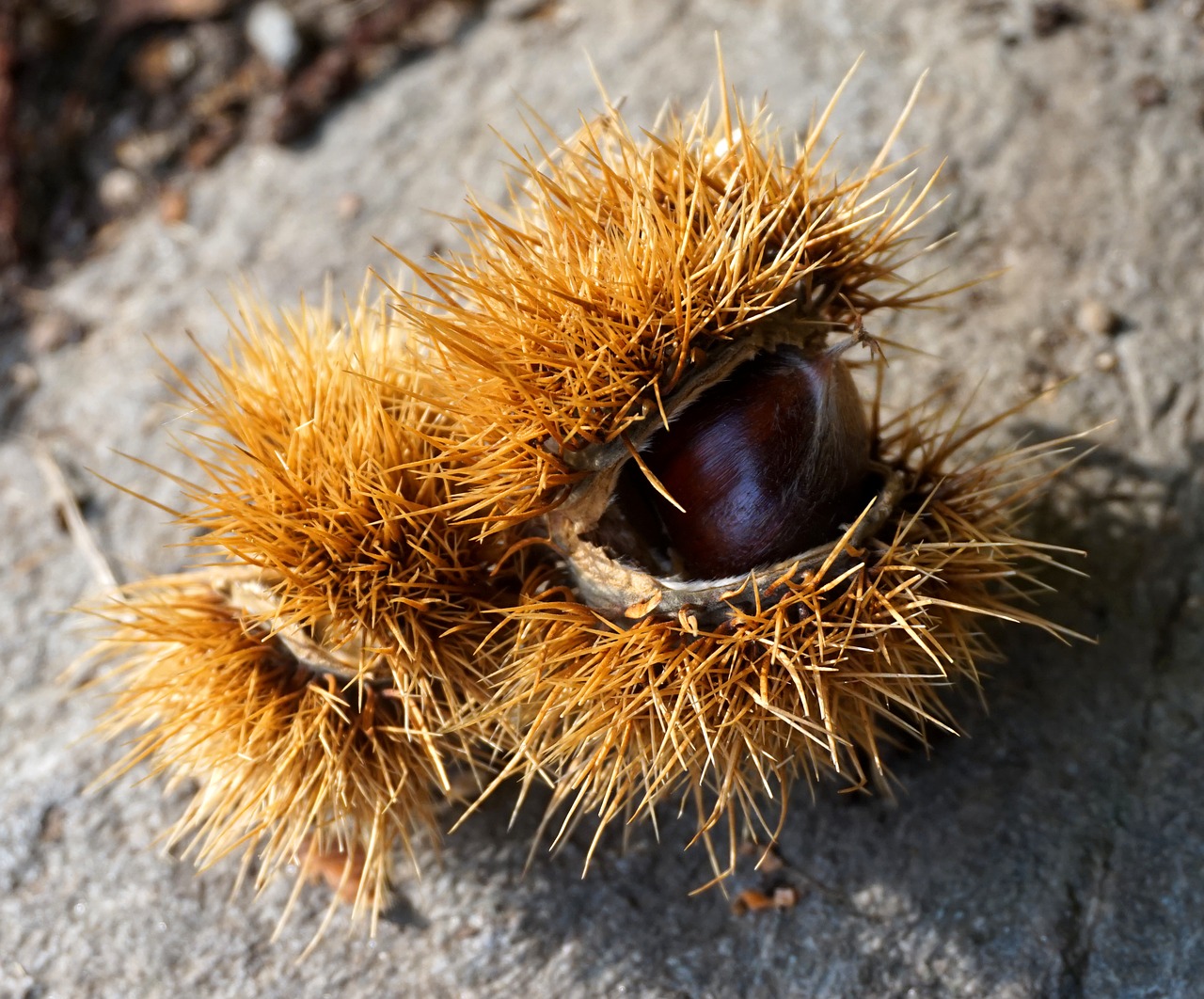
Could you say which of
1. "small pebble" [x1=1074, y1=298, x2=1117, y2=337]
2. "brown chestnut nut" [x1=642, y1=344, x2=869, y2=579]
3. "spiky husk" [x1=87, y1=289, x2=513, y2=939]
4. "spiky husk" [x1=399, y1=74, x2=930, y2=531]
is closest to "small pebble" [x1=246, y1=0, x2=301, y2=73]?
"spiky husk" [x1=87, y1=289, x2=513, y2=939]

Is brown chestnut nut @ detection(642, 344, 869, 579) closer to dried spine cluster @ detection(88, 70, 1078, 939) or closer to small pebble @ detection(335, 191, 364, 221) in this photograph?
dried spine cluster @ detection(88, 70, 1078, 939)

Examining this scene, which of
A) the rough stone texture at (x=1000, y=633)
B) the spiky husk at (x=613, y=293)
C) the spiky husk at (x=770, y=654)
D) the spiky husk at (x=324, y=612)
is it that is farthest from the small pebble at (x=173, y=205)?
the spiky husk at (x=770, y=654)

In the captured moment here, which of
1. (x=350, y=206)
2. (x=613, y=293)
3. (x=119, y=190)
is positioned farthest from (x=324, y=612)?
(x=119, y=190)

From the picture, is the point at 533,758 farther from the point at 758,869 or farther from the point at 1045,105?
the point at 1045,105

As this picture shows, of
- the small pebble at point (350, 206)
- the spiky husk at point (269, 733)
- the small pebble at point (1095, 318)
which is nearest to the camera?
the spiky husk at point (269, 733)

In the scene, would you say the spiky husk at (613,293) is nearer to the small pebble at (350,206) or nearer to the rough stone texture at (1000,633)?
the rough stone texture at (1000,633)

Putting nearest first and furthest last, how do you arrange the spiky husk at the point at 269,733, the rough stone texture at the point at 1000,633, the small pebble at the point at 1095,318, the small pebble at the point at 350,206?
1. the spiky husk at the point at 269,733
2. the rough stone texture at the point at 1000,633
3. the small pebble at the point at 1095,318
4. the small pebble at the point at 350,206
